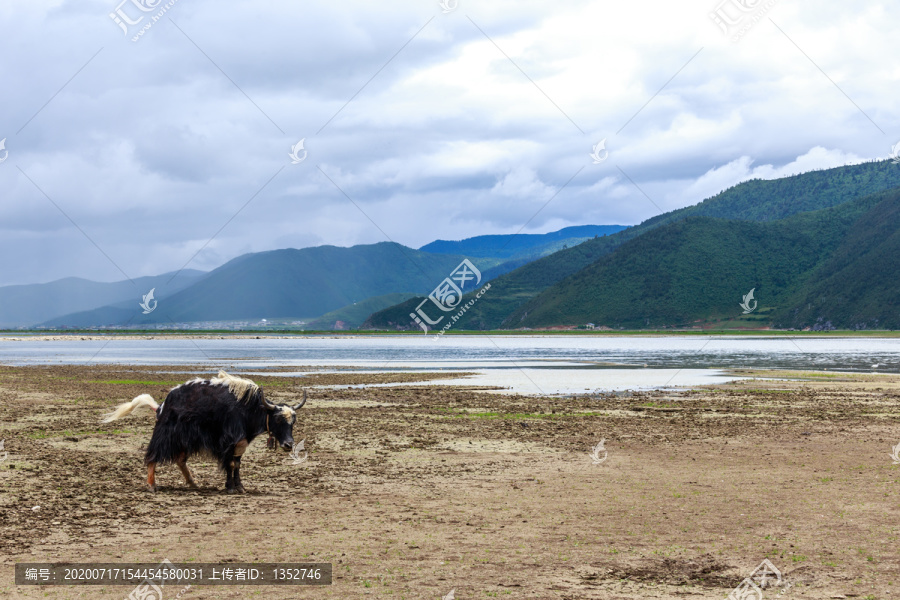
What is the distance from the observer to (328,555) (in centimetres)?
991

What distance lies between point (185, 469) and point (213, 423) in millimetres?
1016

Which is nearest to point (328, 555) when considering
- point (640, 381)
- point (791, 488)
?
point (791, 488)

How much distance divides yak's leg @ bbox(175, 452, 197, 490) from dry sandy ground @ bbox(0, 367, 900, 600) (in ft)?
0.68

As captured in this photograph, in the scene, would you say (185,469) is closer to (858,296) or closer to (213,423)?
(213,423)

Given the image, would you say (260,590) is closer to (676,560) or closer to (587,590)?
(587,590)

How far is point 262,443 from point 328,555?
10.2 m

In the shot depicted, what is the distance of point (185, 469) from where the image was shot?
44.7 feet
